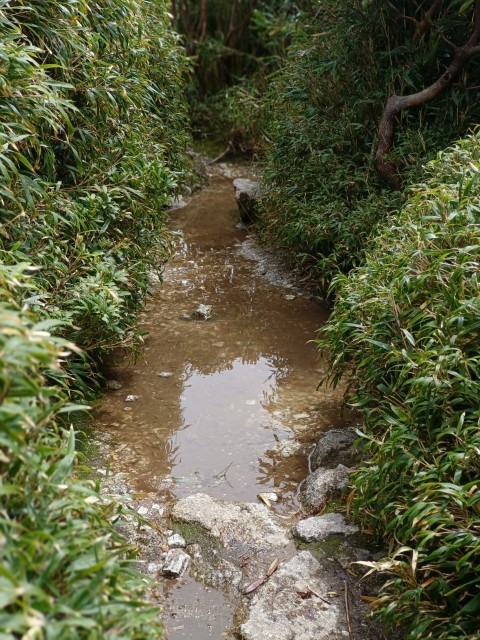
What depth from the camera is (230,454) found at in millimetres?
4133

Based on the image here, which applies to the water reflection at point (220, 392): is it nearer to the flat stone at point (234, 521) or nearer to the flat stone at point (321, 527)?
the flat stone at point (234, 521)

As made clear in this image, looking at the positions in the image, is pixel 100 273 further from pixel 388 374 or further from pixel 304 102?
pixel 304 102

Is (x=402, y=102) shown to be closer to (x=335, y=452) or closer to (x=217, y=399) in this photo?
(x=217, y=399)

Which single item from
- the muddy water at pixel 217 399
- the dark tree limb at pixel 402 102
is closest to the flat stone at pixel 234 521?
the muddy water at pixel 217 399

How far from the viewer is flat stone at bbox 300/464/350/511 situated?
3602mm

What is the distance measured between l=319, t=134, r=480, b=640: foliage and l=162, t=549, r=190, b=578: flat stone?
856mm

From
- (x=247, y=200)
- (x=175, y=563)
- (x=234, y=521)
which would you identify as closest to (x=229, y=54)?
(x=247, y=200)

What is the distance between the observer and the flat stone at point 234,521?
3.37 metres

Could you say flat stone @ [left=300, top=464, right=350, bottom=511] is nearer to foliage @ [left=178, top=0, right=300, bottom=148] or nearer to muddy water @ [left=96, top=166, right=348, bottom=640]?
muddy water @ [left=96, top=166, right=348, bottom=640]

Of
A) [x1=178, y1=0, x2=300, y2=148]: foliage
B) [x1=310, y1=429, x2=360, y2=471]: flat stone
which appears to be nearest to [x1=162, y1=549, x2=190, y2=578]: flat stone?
[x1=310, y1=429, x2=360, y2=471]: flat stone

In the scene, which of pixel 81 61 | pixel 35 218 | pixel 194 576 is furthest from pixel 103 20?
pixel 194 576

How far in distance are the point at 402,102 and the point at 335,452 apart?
342cm

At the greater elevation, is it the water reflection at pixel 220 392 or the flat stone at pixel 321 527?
the flat stone at pixel 321 527

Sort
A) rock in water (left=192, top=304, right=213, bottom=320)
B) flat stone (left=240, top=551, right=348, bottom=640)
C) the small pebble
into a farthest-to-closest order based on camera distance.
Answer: rock in water (left=192, top=304, right=213, bottom=320), the small pebble, flat stone (left=240, top=551, right=348, bottom=640)
